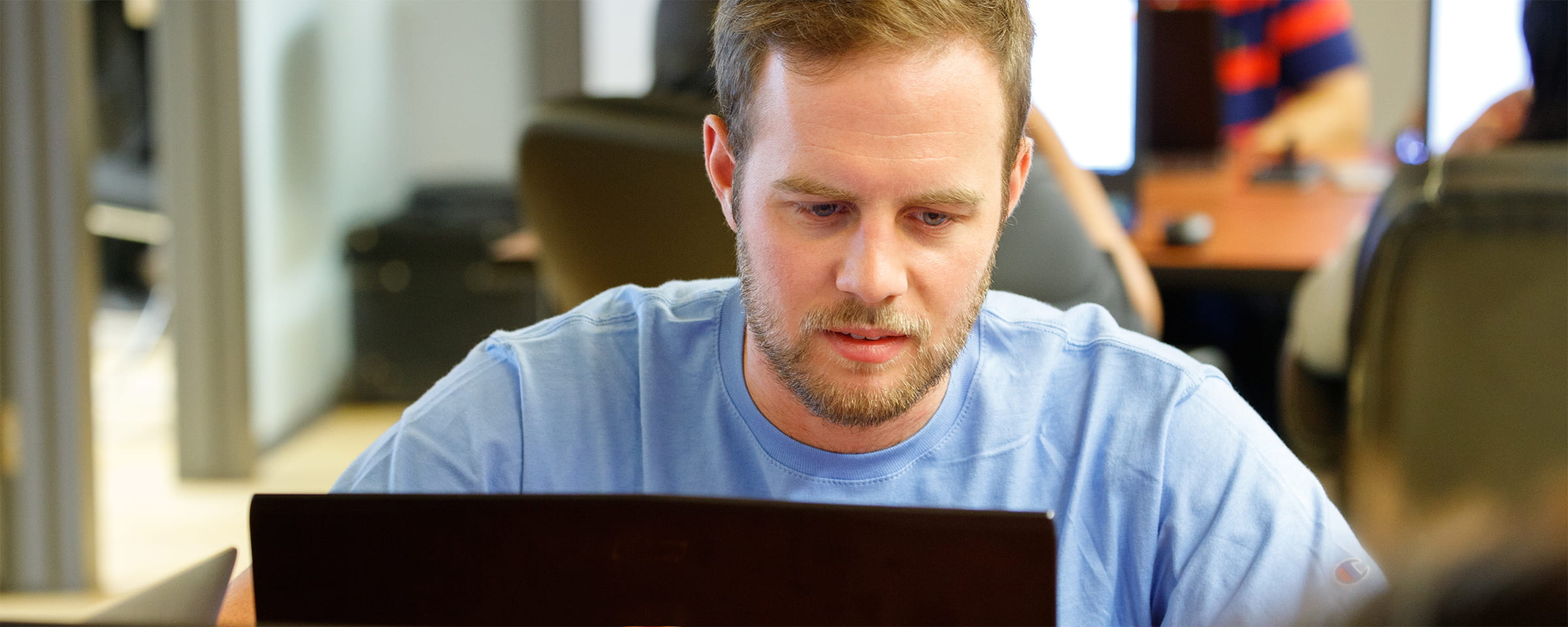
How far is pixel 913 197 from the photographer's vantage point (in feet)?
2.84

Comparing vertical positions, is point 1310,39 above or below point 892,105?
above

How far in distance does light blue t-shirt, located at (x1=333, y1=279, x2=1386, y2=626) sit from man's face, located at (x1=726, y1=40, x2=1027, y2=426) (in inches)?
2.9

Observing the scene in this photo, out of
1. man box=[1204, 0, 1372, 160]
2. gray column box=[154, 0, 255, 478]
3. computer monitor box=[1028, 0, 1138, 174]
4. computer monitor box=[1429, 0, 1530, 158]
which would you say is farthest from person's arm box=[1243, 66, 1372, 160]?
gray column box=[154, 0, 255, 478]

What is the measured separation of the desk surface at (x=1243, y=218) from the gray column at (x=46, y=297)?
6.19ft

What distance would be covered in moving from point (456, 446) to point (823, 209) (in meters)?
0.34

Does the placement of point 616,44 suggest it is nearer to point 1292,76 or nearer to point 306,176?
point 306,176

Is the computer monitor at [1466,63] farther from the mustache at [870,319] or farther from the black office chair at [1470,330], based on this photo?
the mustache at [870,319]

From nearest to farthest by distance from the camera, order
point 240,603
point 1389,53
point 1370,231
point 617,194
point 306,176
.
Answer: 1. point 240,603
2. point 1370,231
3. point 617,194
4. point 306,176
5. point 1389,53

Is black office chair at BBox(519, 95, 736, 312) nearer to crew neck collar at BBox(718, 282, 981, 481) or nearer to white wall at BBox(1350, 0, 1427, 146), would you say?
crew neck collar at BBox(718, 282, 981, 481)

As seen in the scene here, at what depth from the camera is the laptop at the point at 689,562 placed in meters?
0.57

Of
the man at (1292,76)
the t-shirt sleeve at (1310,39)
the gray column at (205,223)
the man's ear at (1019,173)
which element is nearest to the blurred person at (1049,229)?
the man's ear at (1019,173)

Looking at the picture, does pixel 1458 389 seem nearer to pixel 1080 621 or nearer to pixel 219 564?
pixel 1080 621

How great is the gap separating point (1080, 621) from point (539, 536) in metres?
0.48

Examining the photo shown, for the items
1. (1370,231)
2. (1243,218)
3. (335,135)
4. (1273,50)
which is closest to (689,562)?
(1370,231)
